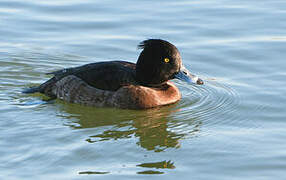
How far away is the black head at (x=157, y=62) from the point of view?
28.4 feet

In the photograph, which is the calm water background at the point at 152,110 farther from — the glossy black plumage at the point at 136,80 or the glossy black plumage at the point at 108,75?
the glossy black plumage at the point at 108,75

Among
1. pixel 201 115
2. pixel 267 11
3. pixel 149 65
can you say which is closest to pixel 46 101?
pixel 149 65

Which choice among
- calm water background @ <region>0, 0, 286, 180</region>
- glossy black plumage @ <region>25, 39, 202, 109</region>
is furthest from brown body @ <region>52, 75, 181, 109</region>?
calm water background @ <region>0, 0, 286, 180</region>

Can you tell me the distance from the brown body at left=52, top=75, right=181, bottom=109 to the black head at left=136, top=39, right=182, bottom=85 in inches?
6.5

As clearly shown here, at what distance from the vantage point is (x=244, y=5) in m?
12.6

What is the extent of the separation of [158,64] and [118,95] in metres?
0.71

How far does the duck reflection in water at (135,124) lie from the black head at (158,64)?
47 centimetres

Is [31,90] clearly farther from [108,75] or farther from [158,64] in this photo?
[158,64]

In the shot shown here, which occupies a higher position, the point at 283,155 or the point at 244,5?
the point at 244,5

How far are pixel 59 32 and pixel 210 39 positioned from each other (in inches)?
108

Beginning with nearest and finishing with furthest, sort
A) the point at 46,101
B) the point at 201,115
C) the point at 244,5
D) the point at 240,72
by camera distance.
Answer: the point at 201,115, the point at 46,101, the point at 240,72, the point at 244,5

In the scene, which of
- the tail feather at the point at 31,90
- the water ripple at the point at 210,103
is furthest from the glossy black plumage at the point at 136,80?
the tail feather at the point at 31,90

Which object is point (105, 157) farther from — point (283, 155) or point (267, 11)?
point (267, 11)

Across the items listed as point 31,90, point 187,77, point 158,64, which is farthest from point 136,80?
point 31,90
